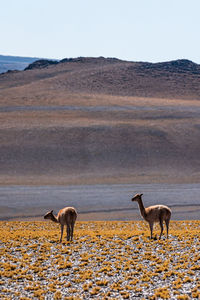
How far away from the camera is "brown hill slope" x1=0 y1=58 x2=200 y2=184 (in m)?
53.1

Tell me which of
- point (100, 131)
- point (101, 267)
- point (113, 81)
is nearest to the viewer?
point (101, 267)

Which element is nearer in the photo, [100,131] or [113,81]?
[100,131]

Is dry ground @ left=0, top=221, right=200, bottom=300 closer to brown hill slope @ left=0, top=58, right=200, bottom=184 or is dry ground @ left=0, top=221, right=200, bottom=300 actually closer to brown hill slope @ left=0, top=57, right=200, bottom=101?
brown hill slope @ left=0, top=58, right=200, bottom=184

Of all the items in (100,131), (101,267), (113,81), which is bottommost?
(101,267)

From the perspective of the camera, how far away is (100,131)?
218 ft

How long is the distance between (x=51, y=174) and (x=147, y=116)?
28.4 meters

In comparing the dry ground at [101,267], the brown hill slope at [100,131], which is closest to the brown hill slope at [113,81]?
the brown hill slope at [100,131]

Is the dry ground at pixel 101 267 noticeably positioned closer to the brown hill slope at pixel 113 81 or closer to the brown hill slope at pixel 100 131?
the brown hill slope at pixel 100 131

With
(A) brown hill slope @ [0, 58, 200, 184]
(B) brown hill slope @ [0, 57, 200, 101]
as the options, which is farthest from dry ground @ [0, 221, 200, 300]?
(B) brown hill slope @ [0, 57, 200, 101]

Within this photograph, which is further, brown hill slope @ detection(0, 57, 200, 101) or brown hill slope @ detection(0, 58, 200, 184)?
brown hill slope @ detection(0, 57, 200, 101)

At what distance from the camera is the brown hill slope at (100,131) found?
53.1 meters

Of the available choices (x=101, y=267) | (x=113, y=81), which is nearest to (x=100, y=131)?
(x=113, y=81)

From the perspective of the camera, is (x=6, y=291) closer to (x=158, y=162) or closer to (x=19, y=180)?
(x=19, y=180)

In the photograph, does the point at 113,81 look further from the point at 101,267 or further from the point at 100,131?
the point at 101,267
